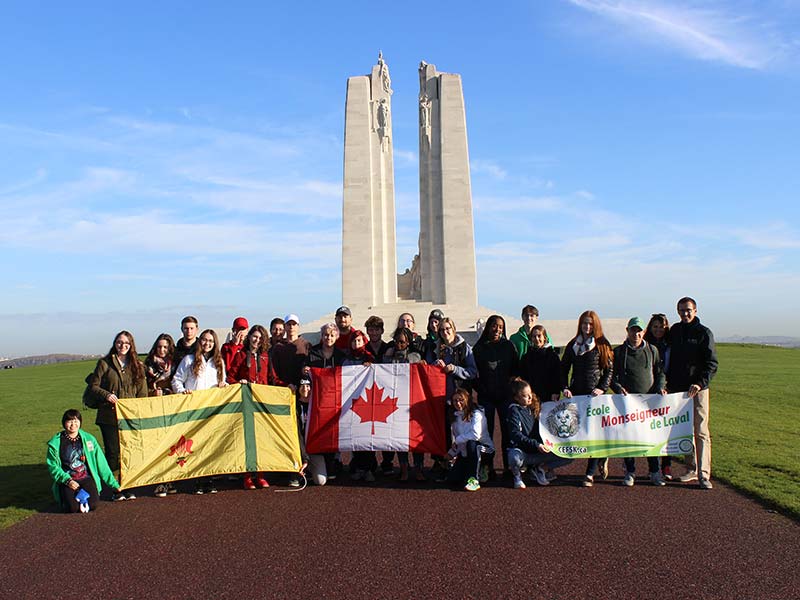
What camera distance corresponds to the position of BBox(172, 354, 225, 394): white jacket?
696cm

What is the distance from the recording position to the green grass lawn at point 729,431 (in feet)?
21.5

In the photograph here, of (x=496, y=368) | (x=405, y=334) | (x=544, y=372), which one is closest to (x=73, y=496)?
(x=405, y=334)

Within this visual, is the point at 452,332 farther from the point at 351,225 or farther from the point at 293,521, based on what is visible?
the point at 351,225

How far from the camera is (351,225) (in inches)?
1142

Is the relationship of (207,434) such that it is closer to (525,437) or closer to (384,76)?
(525,437)

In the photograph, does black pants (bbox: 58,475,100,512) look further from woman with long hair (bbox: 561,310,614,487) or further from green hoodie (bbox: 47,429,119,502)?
woman with long hair (bbox: 561,310,614,487)

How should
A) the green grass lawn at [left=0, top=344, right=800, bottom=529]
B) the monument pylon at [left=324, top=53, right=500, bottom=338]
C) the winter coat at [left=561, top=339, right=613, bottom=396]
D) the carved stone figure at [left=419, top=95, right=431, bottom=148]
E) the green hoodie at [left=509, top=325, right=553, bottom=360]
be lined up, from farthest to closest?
1. the carved stone figure at [left=419, top=95, right=431, bottom=148]
2. the monument pylon at [left=324, top=53, right=500, bottom=338]
3. the green hoodie at [left=509, top=325, right=553, bottom=360]
4. the winter coat at [left=561, top=339, right=613, bottom=396]
5. the green grass lawn at [left=0, top=344, right=800, bottom=529]

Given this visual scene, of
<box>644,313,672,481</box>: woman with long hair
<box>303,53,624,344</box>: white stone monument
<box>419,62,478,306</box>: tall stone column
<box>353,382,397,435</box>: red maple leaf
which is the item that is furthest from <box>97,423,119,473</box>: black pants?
<box>419,62,478,306</box>: tall stone column

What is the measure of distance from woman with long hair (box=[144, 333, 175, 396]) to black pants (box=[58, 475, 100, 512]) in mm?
1265

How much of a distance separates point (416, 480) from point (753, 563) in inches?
132

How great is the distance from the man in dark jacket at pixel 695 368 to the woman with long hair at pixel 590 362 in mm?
683

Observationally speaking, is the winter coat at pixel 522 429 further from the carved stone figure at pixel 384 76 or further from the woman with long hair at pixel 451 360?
the carved stone figure at pixel 384 76

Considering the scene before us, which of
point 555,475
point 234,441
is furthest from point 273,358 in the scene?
point 555,475

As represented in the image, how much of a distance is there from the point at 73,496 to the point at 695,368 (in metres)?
6.13
